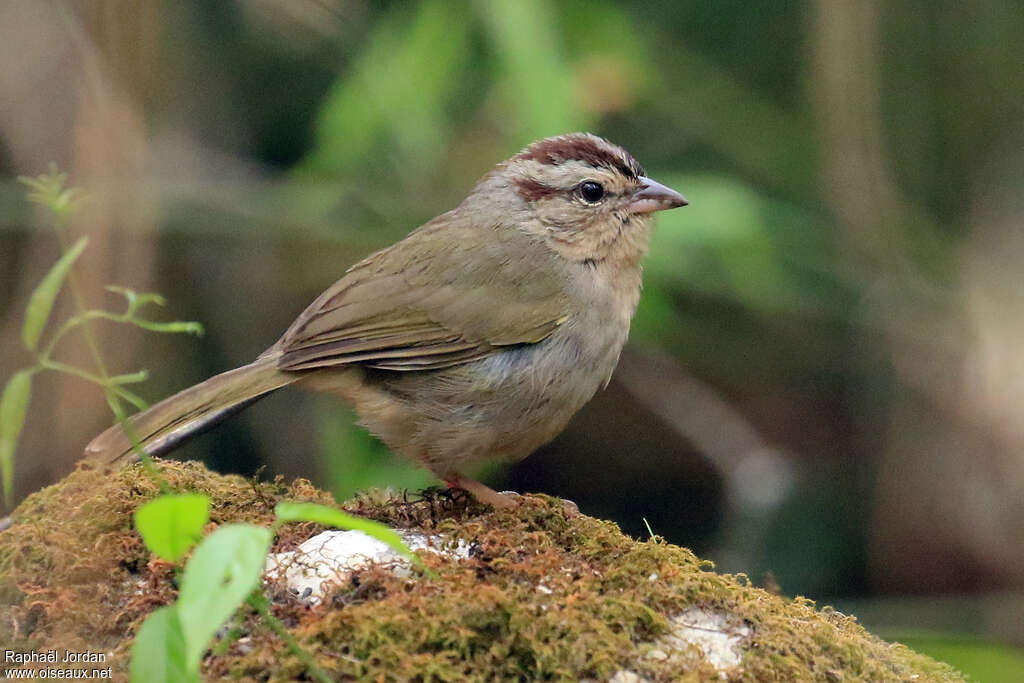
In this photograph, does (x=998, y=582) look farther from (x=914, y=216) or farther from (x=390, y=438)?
(x=390, y=438)

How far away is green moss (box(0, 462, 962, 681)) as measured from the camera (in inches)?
98.3

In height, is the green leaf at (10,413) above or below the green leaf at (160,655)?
above

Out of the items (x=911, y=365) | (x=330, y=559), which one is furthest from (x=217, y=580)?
(x=911, y=365)

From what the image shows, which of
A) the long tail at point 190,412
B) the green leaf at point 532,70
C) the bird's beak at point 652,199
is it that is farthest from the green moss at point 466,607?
the green leaf at point 532,70

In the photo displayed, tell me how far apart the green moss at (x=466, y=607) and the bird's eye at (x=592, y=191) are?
1635 millimetres

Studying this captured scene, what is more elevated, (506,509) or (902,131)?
(902,131)

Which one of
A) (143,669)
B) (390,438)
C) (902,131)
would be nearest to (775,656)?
(143,669)

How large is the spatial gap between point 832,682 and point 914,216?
188 inches

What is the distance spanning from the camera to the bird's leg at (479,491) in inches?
144

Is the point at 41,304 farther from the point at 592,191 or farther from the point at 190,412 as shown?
the point at 592,191

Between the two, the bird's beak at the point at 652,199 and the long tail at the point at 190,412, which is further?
the bird's beak at the point at 652,199

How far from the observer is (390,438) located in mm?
4137

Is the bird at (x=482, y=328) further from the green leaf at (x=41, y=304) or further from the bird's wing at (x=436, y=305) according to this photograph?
the green leaf at (x=41, y=304)

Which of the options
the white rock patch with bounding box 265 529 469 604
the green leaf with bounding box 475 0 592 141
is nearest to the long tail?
the white rock patch with bounding box 265 529 469 604
